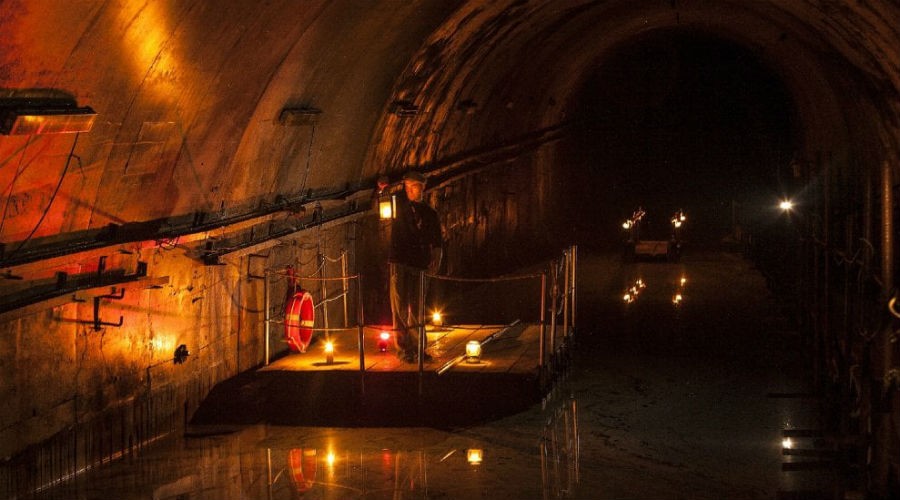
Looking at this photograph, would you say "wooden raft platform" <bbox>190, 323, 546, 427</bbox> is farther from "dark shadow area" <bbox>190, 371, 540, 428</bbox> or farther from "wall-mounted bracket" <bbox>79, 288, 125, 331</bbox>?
"wall-mounted bracket" <bbox>79, 288, 125, 331</bbox>

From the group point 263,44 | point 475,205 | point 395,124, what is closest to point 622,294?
point 475,205

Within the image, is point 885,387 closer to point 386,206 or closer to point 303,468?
point 303,468

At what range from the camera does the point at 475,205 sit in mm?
19953

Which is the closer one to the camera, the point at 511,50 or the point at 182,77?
the point at 182,77

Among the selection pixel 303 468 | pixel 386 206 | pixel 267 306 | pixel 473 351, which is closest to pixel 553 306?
pixel 473 351

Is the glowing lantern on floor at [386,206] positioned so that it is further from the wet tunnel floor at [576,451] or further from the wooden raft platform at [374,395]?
the wooden raft platform at [374,395]

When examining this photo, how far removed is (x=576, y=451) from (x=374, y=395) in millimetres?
2340

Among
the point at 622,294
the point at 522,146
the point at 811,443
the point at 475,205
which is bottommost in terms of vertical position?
the point at 811,443

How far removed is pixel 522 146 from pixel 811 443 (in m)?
14.7

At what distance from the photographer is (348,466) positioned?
850 centimetres

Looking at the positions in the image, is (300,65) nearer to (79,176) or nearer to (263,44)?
(263,44)

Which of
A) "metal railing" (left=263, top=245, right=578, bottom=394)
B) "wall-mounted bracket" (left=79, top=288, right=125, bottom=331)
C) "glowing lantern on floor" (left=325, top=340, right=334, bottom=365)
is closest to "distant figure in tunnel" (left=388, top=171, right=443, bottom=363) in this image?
"metal railing" (left=263, top=245, right=578, bottom=394)

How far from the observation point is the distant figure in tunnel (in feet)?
36.6

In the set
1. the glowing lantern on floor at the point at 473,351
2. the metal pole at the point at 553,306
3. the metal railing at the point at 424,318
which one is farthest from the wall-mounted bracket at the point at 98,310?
the metal pole at the point at 553,306
